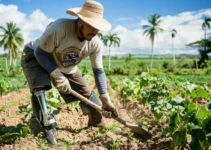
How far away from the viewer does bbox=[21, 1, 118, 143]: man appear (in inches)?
119

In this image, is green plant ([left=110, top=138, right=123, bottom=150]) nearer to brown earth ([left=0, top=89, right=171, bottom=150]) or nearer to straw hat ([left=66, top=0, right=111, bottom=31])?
brown earth ([left=0, top=89, right=171, bottom=150])

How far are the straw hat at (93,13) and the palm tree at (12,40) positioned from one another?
153 ft

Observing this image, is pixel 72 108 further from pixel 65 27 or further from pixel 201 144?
pixel 201 144

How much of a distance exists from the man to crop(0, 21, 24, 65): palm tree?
46.2 meters

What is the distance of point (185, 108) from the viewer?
2.72 m

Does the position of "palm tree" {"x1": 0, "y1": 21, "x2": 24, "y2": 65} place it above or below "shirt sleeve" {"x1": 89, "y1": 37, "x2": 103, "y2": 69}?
above

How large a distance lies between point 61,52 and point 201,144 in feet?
6.09

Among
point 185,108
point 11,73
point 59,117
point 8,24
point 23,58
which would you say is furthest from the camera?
point 8,24

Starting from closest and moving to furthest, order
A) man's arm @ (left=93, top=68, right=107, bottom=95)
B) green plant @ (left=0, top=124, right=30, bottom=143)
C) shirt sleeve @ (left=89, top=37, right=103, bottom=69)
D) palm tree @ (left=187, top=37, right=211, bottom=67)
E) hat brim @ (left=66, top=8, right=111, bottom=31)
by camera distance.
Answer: hat brim @ (left=66, top=8, right=111, bottom=31)
green plant @ (left=0, top=124, right=30, bottom=143)
shirt sleeve @ (left=89, top=37, right=103, bottom=69)
man's arm @ (left=93, top=68, right=107, bottom=95)
palm tree @ (left=187, top=37, right=211, bottom=67)

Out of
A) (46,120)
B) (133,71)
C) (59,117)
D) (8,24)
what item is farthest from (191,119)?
(8,24)

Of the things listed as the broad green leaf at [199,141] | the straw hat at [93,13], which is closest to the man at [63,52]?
the straw hat at [93,13]

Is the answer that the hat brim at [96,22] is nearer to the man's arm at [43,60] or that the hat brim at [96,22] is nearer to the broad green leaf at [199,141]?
the man's arm at [43,60]

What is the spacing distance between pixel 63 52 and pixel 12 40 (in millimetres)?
48472

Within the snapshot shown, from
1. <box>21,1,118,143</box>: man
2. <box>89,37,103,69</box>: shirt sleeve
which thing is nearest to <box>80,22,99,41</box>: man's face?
<box>21,1,118,143</box>: man
